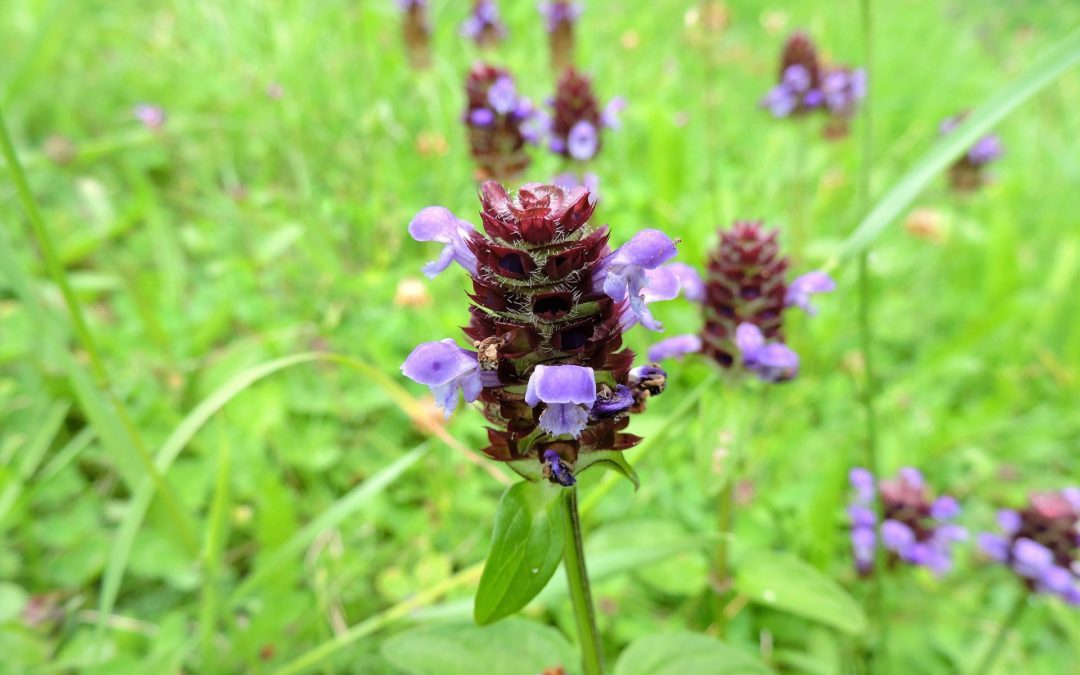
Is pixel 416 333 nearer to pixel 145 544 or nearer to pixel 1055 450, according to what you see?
pixel 145 544

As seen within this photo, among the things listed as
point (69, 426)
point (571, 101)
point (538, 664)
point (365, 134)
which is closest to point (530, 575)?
point (538, 664)

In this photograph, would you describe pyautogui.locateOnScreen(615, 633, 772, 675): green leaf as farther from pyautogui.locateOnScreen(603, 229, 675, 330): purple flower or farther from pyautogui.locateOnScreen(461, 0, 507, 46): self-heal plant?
pyautogui.locateOnScreen(461, 0, 507, 46): self-heal plant

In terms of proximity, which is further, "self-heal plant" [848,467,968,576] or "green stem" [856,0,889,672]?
"self-heal plant" [848,467,968,576]

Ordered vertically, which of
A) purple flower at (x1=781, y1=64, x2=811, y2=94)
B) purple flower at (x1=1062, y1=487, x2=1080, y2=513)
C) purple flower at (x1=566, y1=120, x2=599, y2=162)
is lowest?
purple flower at (x1=1062, y1=487, x2=1080, y2=513)

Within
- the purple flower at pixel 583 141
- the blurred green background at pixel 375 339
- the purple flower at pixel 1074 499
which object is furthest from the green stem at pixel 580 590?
the purple flower at pixel 583 141

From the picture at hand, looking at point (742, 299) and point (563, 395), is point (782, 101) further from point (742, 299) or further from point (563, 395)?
point (563, 395)

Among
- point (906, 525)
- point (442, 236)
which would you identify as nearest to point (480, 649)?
point (442, 236)

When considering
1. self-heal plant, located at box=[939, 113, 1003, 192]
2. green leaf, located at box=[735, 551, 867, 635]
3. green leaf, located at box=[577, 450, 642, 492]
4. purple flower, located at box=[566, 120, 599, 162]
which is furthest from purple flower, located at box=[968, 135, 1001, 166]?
green leaf, located at box=[577, 450, 642, 492]
